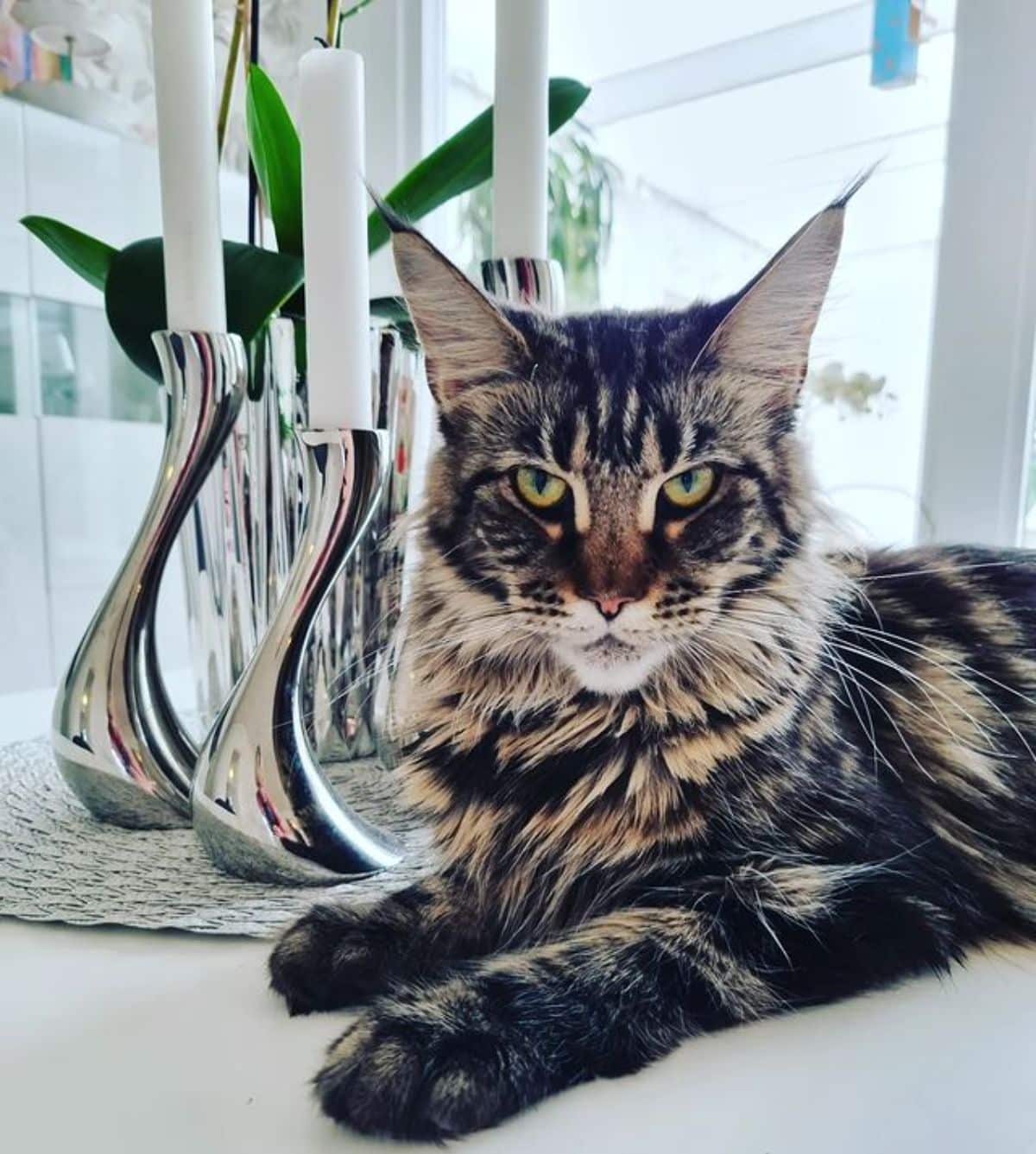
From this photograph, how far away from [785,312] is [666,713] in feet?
0.92

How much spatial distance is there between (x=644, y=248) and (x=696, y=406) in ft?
3.58

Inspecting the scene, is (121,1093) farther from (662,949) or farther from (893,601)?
(893,601)

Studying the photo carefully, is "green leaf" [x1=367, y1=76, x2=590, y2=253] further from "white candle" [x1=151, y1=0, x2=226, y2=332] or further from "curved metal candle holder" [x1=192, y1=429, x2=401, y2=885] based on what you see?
"curved metal candle holder" [x1=192, y1=429, x2=401, y2=885]

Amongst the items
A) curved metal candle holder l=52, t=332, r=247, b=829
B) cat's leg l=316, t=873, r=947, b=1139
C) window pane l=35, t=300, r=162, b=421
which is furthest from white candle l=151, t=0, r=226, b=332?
window pane l=35, t=300, r=162, b=421

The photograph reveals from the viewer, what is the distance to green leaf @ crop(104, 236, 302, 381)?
2.53 ft

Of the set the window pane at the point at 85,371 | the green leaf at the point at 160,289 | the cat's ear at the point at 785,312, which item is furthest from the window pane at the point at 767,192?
the window pane at the point at 85,371

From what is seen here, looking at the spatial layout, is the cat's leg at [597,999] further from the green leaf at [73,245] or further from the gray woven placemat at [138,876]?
the green leaf at [73,245]

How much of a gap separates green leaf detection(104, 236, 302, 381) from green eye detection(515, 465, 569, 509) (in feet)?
1.09

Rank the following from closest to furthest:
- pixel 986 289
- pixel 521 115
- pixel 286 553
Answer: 1. pixel 521 115
2. pixel 286 553
3. pixel 986 289

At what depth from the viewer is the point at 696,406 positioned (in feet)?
1.92

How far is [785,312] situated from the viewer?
58 cm

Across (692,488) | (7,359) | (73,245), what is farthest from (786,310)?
(7,359)

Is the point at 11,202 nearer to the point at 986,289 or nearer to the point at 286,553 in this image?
the point at 286,553

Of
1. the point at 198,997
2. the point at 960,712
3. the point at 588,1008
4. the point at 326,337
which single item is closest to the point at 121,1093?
the point at 198,997
